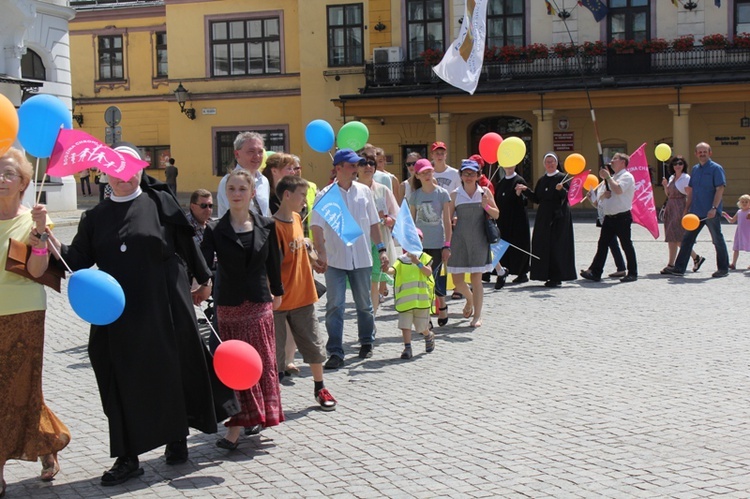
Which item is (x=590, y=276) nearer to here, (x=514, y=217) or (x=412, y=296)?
(x=514, y=217)

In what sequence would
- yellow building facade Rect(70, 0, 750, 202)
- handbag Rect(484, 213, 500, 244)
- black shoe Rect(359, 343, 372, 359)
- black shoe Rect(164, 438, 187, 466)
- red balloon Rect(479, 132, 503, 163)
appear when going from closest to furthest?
black shoe Rect(164, 438, 187, 466)
black shoe Rect(359, 343, 372, 359)
handbag Rect(484, 213, 500, 244)
red balloon Rect(479, 132, 503, 163)
yellow building facade Rect(70, 0, 750, 202)

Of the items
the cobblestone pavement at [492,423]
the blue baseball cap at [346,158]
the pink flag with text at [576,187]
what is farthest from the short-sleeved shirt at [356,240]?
the pink flag with text at [576,187]

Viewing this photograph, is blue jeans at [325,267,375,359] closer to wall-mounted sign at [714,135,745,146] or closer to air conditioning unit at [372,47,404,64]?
wall-mounted sign at [714,135,745,146]

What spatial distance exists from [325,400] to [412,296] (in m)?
2.24

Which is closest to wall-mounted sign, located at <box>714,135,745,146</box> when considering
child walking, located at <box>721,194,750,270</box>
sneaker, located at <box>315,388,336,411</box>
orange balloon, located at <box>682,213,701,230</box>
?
child walking, located at <box>721,194,750,270</box>

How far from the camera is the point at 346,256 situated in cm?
886

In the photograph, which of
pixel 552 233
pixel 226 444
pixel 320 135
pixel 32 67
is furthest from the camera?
pixel 32 67

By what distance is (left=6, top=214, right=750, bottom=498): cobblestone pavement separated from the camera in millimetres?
5531

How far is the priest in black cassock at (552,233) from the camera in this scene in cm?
1414

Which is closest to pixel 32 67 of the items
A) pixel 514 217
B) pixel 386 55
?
pixel 386 55

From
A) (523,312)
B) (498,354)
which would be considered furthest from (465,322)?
(498,354)

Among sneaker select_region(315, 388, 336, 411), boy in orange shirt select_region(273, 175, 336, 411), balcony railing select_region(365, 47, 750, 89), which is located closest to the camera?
sneaker select_region(315, 388, 336, 411)

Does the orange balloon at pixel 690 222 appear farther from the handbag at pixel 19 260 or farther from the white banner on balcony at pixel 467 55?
the handbag at pixel 19 260

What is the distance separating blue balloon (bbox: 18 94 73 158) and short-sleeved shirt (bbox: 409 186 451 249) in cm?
540
